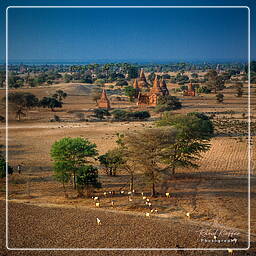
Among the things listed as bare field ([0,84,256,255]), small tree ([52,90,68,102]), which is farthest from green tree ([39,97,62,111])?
bare field ([0,84,256,255])

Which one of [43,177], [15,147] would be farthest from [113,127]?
[43,177]

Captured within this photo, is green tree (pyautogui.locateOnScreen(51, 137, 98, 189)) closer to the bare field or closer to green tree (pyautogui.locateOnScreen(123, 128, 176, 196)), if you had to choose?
the bare field

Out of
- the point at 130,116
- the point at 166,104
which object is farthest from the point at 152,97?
the point at 130,116

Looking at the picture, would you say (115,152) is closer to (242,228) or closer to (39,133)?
(242,228)

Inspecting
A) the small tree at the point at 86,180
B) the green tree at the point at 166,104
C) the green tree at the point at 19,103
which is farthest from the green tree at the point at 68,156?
the green tree at the point at 166,104

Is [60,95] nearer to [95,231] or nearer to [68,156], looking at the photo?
[68,156]
